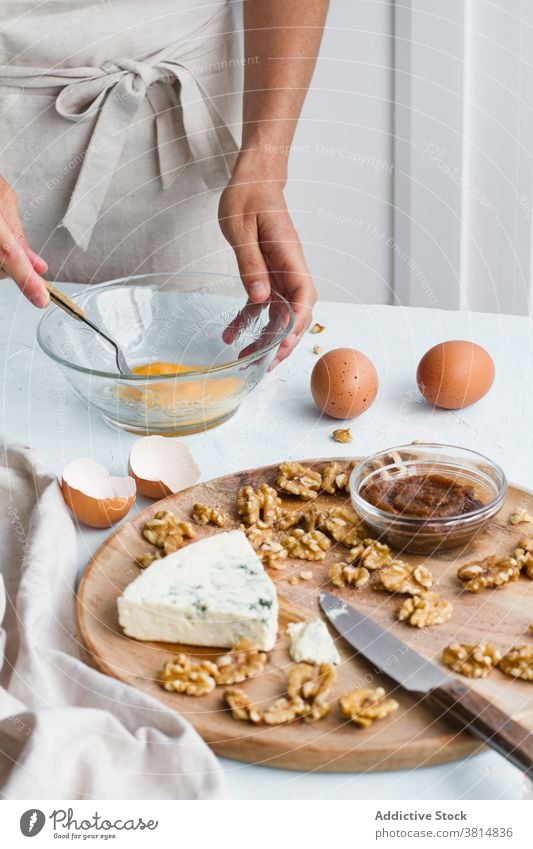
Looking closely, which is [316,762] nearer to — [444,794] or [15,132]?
[444,794]

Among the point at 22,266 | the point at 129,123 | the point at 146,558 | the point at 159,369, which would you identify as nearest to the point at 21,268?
the point at 22,266

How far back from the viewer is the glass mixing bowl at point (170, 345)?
75 cm

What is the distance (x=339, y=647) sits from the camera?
55 cm

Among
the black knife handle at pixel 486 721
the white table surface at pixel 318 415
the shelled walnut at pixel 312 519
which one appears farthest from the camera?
the white table surface at pixel 318 415

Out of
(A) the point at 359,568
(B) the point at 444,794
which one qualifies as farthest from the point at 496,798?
(A) the point at 359,568

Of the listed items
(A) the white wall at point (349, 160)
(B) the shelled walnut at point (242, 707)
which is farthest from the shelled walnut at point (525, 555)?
(A) the white wall at point (349, 160)

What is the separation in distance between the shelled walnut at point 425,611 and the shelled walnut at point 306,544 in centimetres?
8

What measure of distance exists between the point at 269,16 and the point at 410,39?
1.97 ft

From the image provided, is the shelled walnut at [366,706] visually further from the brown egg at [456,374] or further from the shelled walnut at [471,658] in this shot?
the brown egg at [456,374]

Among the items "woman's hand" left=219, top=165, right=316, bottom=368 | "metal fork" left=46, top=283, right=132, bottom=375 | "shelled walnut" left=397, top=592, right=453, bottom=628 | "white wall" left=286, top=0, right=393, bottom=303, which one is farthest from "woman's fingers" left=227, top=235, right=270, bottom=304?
"white wall" left=286, top=0, right=393, bottom=303

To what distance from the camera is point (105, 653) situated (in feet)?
1.80

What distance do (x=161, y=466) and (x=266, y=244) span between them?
27cm

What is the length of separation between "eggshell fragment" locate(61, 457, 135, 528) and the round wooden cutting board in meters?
0.02

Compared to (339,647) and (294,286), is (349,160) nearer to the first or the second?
(294,286)
